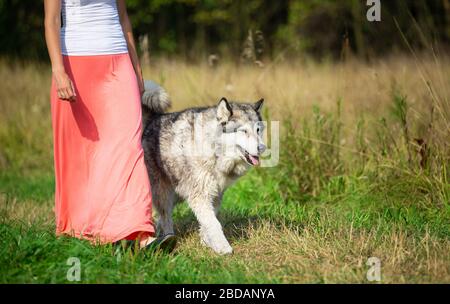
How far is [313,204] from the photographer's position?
→ 22.7ft

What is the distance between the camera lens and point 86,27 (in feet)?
15.5

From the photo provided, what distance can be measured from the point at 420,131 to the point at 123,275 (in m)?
4.23

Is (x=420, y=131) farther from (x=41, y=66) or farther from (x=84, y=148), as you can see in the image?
Result: (x=41, y=66)

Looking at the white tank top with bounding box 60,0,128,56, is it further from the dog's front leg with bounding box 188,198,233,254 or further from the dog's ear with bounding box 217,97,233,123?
the dog's front leg with bounding box 188,198,233,254

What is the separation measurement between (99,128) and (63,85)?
46 centimetres

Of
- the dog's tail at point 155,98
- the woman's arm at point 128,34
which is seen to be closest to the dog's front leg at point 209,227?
the dog's tail at point 155,98

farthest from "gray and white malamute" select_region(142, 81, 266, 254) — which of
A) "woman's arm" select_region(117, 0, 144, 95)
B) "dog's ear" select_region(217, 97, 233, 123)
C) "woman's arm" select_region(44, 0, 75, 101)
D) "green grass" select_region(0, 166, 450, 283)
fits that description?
"woman's arm" select_region(44, 0, 75, 101)

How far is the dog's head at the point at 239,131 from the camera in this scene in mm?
5195

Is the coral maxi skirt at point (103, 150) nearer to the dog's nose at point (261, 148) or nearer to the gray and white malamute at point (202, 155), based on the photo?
the gray and white malamute at point (202, 155)

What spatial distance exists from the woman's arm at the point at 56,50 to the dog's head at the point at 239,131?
1.30 meters

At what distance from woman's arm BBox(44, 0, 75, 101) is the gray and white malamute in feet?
3.95

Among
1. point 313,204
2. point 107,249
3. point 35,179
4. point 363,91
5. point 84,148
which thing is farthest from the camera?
point 35,179

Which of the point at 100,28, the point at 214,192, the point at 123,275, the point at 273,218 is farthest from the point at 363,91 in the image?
the point at 123,275

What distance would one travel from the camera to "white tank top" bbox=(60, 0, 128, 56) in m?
4.72
